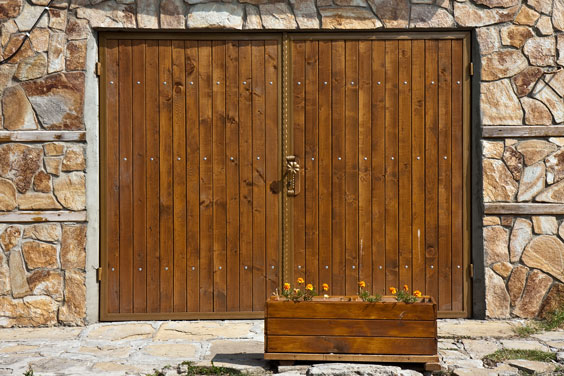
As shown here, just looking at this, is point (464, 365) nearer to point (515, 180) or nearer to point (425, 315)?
point (425, 315)

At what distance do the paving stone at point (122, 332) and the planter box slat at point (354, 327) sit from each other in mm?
1330

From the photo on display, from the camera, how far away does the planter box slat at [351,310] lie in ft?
14.2

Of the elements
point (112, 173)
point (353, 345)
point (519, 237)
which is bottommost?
point (353, 345)

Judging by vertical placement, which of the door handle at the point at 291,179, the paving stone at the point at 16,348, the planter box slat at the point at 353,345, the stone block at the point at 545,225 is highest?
the door handle at the point at 291,179

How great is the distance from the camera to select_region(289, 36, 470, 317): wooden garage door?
225 inches

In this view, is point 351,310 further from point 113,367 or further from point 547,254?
point 547,254

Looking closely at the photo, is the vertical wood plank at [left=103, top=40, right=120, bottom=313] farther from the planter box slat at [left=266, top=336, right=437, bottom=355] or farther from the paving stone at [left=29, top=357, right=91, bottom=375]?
the planter box slat at [left=266, top=336, right=437, bottom=355]

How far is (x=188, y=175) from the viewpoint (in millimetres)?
5719

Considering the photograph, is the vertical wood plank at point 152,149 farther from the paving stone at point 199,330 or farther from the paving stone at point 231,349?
the paving stone at point 231,349

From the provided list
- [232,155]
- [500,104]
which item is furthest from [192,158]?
[500,104]

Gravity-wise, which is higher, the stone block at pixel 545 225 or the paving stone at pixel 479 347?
the stone block at pixel 545 225

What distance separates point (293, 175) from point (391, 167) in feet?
2.57

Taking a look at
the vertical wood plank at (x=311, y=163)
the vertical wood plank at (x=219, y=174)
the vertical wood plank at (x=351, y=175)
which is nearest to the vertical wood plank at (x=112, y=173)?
the vertical wood plank at (x=219, y=174)

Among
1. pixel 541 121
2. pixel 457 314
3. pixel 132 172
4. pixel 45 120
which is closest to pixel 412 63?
pixel 541 121
